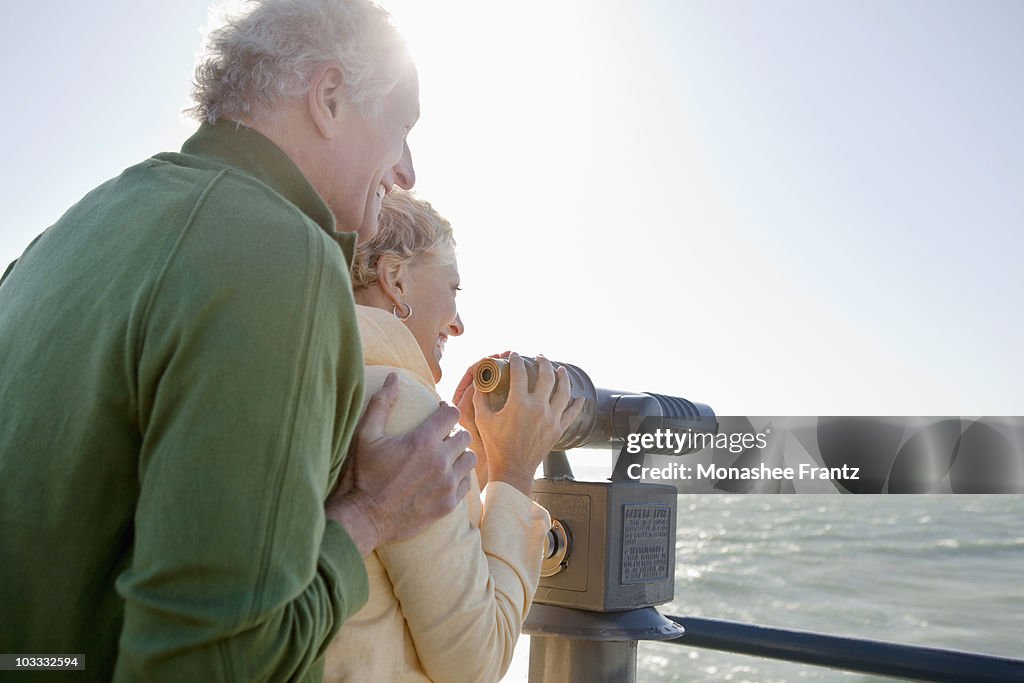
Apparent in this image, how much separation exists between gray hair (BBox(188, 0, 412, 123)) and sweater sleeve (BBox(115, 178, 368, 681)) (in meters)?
0.25

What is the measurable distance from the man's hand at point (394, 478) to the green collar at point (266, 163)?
0.18 meters

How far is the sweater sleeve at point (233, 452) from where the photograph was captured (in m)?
0.78

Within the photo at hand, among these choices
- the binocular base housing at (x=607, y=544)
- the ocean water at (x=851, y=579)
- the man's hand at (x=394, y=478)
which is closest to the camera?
the man's hand at (x=394, y=478)

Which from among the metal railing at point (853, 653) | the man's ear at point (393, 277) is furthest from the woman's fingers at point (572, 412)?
the metal railing at point (853, 653)

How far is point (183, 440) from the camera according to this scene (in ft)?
2.60

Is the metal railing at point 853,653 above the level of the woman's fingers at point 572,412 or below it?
below

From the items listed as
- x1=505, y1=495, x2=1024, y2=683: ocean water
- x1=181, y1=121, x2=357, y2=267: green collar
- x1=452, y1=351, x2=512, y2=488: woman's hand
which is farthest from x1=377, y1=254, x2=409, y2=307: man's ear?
x1=505, y1=495, x2=1024, y2=683: ocean water

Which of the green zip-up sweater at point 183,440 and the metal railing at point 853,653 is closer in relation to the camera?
the green zip-up sweater at point 183,440

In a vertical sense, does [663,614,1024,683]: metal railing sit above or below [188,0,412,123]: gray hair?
below

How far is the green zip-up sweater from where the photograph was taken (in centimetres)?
78

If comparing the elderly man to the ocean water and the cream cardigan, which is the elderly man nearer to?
the cream cardigan

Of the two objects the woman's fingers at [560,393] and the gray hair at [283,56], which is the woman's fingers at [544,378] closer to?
the woman's fingers at [560,393]

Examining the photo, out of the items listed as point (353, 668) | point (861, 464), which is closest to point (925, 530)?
point (861, 464)

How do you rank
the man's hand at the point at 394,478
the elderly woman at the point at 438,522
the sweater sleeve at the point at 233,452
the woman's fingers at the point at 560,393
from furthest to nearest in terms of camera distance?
the woman's fingers at the point at 560,393 → the elderly woman at the point at 438,522 → the man's hand at the point at 394,478 → the sweater sleeve at the point at 233,452
